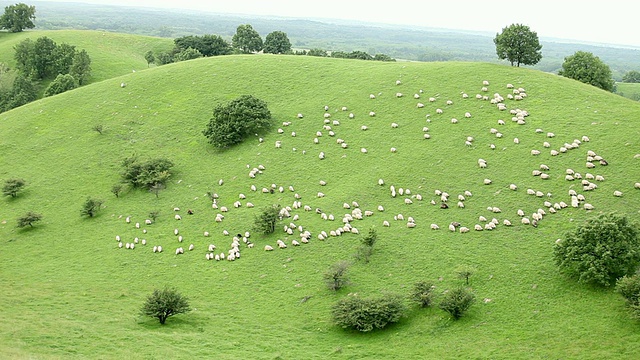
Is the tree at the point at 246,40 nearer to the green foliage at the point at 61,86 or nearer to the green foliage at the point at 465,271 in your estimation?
the green foliage at the point at 61,86

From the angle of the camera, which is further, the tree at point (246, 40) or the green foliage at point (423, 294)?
the tree at point (246, 40)

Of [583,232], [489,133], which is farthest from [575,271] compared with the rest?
[489,133]

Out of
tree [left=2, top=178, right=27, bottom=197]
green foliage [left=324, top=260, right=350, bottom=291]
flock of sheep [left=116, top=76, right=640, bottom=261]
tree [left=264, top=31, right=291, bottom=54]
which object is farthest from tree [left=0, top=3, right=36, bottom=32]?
green foliage [left=324, top=260, right=350, bottom=291]

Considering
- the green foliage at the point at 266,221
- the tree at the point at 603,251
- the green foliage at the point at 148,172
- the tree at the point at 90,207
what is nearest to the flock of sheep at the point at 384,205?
the green foliage at the point at 266,221

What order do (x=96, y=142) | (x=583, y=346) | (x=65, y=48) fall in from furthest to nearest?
1. (x=65, y=48)
2. (x=96, y=142)
3. (x=583, y=346)

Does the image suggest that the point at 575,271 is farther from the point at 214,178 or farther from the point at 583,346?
the point at 214,178

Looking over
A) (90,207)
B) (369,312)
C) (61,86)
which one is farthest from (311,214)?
(61,86)

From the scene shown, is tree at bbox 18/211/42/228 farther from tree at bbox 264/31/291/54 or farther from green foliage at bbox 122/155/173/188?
tree at bbox 264/31/291/54
